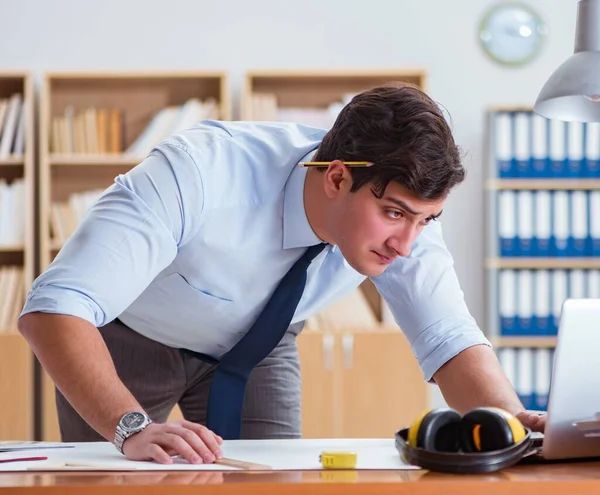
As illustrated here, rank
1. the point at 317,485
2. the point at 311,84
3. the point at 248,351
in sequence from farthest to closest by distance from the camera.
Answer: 1. the point at 311,84
2. the point at 248,351
3. the point at 317,485

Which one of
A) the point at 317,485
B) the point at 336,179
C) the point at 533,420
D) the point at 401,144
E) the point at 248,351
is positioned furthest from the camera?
the point at 248,351

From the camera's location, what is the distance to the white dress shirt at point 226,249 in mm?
1442

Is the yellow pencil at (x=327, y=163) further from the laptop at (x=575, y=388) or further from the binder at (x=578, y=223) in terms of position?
the binder at (x=578, y=223)

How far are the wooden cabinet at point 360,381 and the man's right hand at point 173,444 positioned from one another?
8.81ft

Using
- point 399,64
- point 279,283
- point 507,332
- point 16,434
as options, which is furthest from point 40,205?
point 279,283

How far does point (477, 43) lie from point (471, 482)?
374 cm

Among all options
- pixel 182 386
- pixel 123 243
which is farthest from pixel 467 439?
pixel 182 386

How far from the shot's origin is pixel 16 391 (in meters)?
3.99

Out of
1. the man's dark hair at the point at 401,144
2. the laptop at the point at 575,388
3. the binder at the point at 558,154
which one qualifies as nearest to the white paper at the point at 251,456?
the laptop at the point at 575,388

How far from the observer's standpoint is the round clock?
4.45 meters

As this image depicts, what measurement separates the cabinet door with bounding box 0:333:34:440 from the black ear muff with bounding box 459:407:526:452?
3169 millimetres

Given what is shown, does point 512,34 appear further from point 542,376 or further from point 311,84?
point 542,376

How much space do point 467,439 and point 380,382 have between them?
9.29 feet

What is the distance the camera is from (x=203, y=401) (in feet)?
6.50
